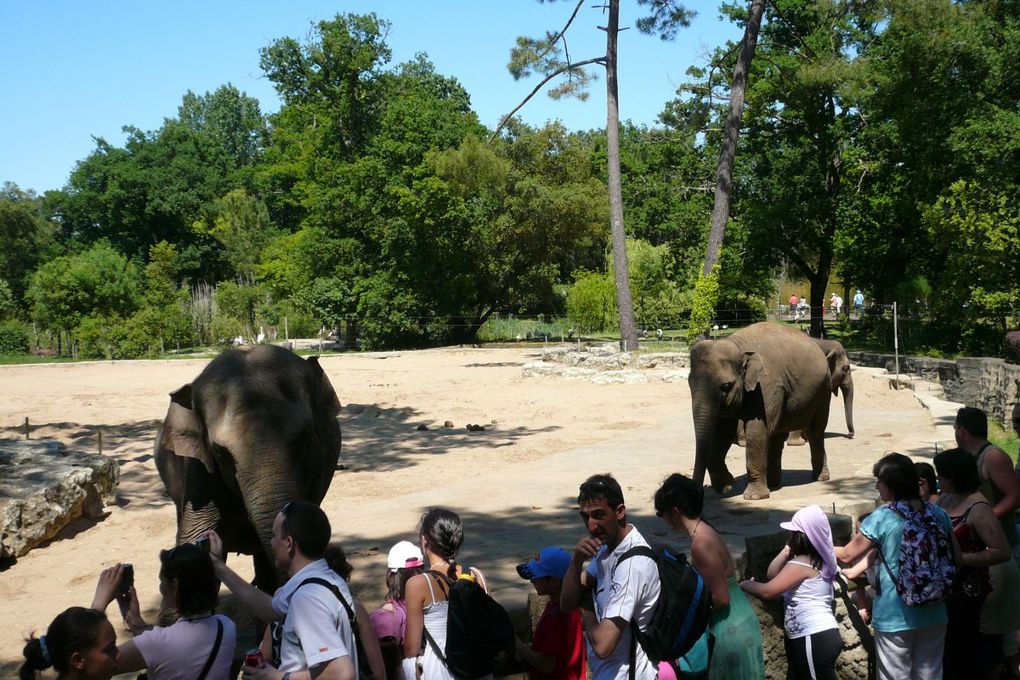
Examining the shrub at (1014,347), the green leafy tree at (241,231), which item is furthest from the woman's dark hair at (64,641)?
the green leafy tree at (241,231)

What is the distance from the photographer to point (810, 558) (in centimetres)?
504

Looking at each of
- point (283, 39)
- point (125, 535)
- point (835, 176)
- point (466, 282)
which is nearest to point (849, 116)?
point (835, 176)

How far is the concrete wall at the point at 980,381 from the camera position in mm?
15456

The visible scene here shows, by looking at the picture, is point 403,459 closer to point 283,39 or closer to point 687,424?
point 687,424

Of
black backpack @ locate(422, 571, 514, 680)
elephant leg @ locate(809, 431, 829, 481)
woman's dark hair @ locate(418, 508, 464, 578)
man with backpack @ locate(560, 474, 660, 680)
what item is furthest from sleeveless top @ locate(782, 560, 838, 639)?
elephant leg @ locate(809, 431, 829, 481)

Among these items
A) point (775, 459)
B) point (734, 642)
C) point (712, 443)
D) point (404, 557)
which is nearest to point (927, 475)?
point (734, 642)

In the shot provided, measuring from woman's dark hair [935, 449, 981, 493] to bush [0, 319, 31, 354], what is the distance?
154ft

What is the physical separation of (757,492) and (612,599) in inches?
284

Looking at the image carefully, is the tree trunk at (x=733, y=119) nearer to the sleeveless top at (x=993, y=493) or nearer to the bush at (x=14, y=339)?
the sleeveless top at (x=993, y=493)

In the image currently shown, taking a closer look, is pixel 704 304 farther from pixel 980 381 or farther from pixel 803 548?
pixel 803 548

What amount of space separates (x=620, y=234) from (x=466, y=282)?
15.5m

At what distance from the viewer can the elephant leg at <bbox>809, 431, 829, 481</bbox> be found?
38.7ft

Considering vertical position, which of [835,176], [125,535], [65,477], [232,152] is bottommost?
[125,535]

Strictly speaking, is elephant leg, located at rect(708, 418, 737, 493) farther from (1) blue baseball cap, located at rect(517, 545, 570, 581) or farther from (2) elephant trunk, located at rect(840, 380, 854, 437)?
(1) blue baseball cap, located at rect(517, 545, 570, 581)
